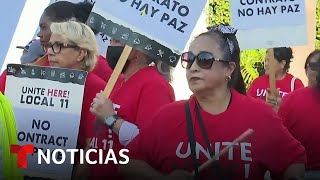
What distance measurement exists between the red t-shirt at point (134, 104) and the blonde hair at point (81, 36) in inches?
12.7

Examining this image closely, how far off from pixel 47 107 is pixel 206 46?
836 mm

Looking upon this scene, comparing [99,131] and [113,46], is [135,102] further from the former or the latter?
[113,46]

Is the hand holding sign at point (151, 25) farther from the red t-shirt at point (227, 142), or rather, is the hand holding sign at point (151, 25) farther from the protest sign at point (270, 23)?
the protest sign at point (270, 23)

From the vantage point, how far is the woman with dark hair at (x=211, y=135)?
9.32 ft

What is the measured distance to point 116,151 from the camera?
10.7ft

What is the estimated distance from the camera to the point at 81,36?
11.7 feet

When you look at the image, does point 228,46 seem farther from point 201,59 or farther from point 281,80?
point 281,80

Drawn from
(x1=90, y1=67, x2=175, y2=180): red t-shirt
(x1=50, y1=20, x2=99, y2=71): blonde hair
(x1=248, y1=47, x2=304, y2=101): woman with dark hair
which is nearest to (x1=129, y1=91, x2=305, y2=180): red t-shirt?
(x1=90, y1=67, x2=175, y2=180): red t-shirt

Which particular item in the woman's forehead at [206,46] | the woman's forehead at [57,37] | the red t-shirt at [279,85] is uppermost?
the woman's forehead at [57,37]

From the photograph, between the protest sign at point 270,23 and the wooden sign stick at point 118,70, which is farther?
the protest sign at point 270,23

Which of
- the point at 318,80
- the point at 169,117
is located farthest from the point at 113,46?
the point at 318,80

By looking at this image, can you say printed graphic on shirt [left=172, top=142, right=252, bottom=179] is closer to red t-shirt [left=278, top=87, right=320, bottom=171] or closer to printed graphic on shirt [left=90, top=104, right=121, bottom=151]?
printed graphic on shirt [left=90, top=104, right=121, bottom=151]

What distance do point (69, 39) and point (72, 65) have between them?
5.4 inches

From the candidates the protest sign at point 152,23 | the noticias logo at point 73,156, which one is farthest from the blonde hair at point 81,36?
the noticias logo at point 73,156
